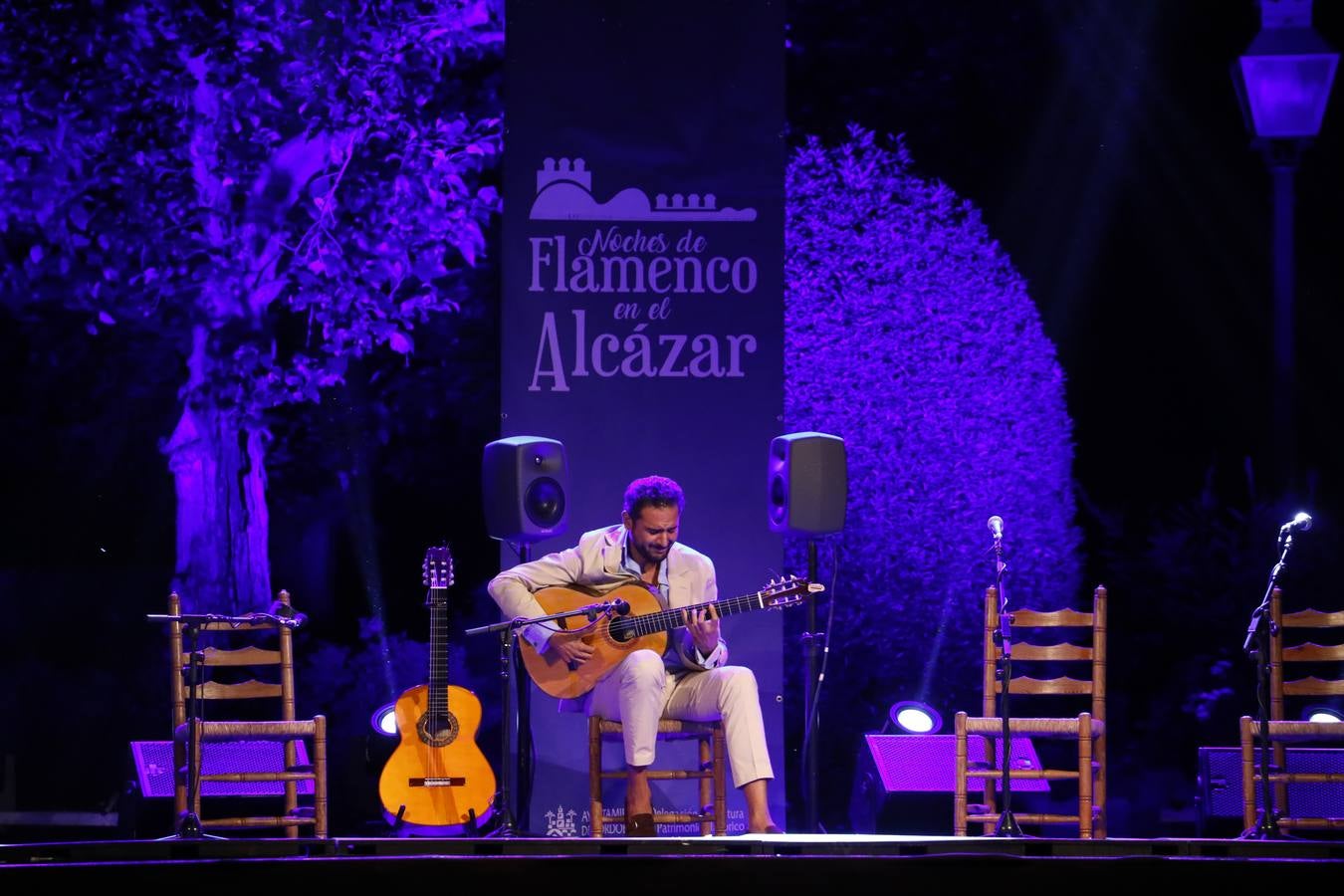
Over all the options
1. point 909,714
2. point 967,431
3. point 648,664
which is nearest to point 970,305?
point 967,431

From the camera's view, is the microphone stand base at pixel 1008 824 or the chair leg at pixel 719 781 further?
the chair leg at pixel 719 781

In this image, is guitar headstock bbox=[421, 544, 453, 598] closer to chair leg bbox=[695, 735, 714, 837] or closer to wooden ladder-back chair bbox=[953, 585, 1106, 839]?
chair leg bbox=[695, 735, 714, 837]

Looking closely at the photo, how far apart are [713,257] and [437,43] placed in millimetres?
1436

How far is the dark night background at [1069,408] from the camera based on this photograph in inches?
237

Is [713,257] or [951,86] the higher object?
[951,86]

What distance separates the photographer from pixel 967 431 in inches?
241

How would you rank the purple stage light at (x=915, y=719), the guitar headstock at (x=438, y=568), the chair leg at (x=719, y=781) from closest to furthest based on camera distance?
the chair leg at (x=719, y=781) < the guitar headstock at (x=438, y=568) < the purple stage light at (x=915, y=719)

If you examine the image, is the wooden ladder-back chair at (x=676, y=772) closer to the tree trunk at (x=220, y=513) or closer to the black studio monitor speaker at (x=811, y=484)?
the black studio monitor speaker at (x=811, y=484)

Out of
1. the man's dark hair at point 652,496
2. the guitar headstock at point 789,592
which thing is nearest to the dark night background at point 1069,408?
the man's dark hair at point 652,496

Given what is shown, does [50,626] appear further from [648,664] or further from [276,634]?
[648,664]

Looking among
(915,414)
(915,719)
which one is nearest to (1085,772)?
(915,719)

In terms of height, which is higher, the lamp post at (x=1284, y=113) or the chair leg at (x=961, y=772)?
the lamp post at (x=1284, y=113)

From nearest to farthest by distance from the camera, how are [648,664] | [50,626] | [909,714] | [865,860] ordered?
[865,860], [648,664], [909,714], [50,626]

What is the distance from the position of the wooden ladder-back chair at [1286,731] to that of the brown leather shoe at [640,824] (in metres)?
1.96
